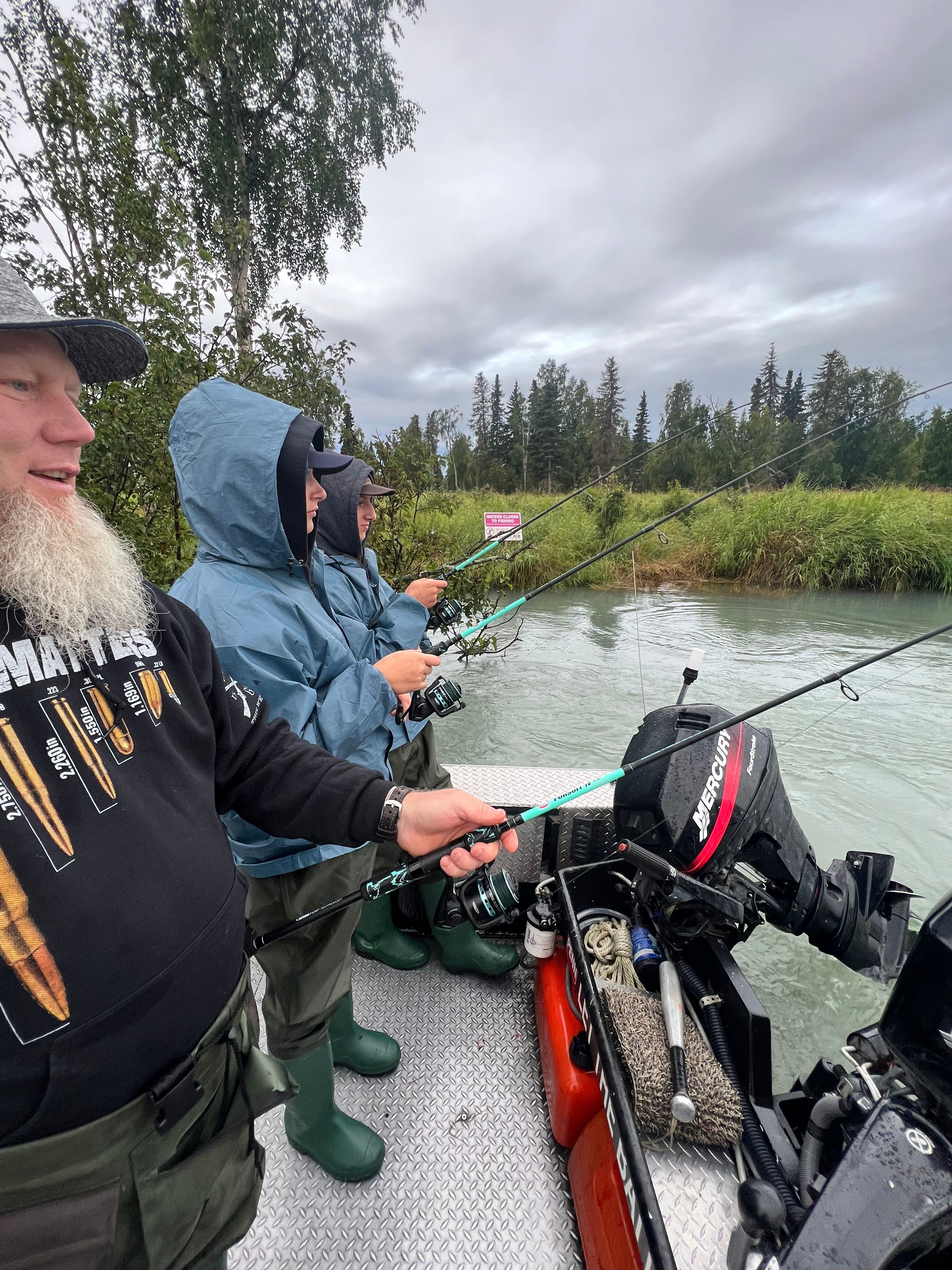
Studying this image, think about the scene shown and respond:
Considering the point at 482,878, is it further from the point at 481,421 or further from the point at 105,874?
the point at 481,421

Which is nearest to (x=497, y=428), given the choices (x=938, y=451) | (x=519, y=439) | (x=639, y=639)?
(x=519, y=439)

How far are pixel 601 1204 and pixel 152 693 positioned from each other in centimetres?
137

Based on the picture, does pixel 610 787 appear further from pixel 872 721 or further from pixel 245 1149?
pixel 872 721

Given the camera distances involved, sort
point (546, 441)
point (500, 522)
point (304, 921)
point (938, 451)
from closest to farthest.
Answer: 1. point (304, 921)
2. point (500, 522)
3. point (938, 451)
4. point (546, 441)

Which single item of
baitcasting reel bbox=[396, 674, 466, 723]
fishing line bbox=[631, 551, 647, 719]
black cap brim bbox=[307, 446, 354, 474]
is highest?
black cap brim bbox=[307, 446, 354, 474]

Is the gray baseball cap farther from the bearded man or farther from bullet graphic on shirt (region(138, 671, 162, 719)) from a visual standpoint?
bullet graphic on shirt (region(138, 671, 162, 719))

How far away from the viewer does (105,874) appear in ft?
2.39

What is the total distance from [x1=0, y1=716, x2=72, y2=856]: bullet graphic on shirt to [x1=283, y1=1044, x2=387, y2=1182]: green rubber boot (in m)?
1.06

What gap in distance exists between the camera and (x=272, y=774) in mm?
Result: 1114

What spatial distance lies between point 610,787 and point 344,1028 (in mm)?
1302

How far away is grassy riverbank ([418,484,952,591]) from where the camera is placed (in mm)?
9352

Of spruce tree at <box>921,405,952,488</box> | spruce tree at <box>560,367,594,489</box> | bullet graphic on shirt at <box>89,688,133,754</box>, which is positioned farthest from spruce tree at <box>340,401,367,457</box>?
spruce tree at <box>560,367,594,489</box>

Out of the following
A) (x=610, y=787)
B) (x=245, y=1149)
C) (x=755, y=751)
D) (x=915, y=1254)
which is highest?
(x=755, y=751)

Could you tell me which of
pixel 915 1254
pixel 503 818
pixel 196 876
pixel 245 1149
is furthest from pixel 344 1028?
pixel 915 1254
